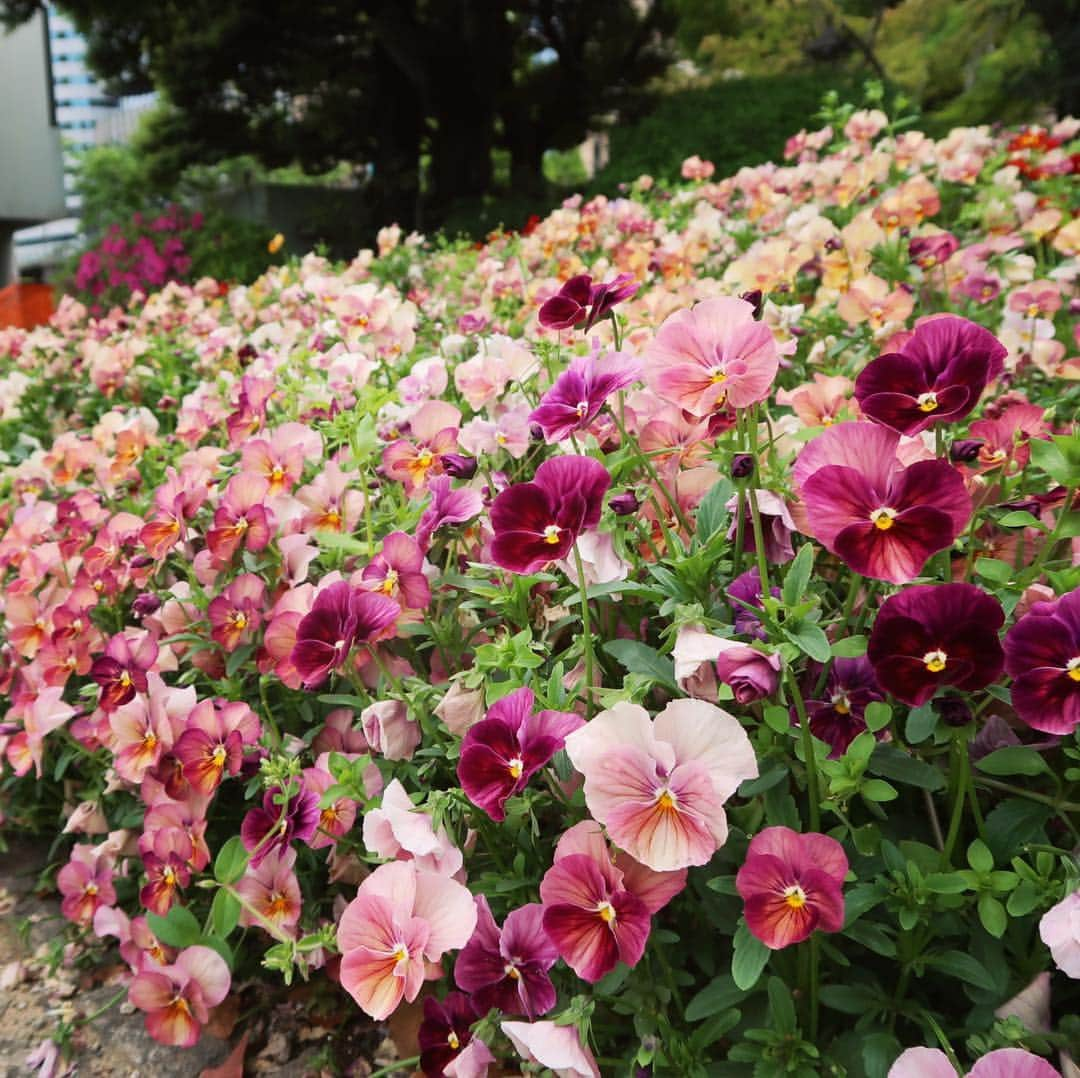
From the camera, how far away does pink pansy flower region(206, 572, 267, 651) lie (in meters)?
1.37

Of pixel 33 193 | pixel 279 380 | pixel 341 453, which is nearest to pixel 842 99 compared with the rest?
pixel 279 380

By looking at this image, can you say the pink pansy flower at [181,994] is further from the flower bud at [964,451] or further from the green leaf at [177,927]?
the flower bud at [964,451]

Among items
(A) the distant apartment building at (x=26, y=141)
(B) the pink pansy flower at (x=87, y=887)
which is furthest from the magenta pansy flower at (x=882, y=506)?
(A) the distant apartment building at (x=26, y=141)

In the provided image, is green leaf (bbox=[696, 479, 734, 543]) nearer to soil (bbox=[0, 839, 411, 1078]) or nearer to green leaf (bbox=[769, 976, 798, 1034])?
green leaf (bbox=[769, 976, 798, 1034])

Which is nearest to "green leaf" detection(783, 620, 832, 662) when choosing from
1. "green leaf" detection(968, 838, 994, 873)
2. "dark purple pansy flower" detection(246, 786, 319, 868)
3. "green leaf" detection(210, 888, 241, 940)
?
"green leaf" detection(968, 838, 994, 873)

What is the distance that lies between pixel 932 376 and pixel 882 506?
141mm

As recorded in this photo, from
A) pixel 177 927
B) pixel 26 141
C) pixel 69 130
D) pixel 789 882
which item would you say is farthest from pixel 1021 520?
pixel 69 130

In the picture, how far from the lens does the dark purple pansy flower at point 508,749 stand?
84 centimetres

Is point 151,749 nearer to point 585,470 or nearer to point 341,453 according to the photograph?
point 341,453

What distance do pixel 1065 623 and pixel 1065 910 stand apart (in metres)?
0.22

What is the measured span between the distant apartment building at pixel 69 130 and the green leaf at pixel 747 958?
483 inches

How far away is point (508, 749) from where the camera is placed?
869 millimetres

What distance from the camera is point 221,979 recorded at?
1218 mm

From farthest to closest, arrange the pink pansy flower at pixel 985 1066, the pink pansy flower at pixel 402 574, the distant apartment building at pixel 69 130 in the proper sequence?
the distant apartment building at pixel 69 130 → the pink pansy flower at pixel 402 574 → the pink pansy flower at pixel 985 1066
